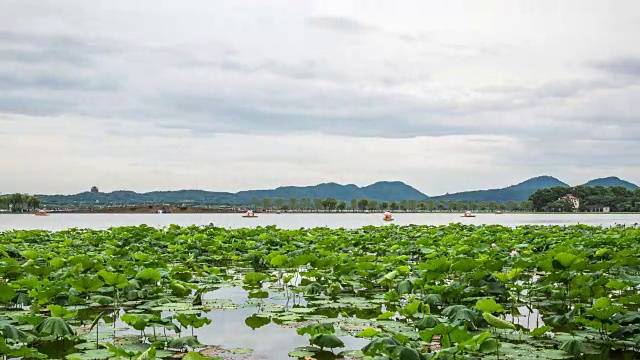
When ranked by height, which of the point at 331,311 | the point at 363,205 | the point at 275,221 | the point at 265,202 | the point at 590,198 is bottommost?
the point at 331,311

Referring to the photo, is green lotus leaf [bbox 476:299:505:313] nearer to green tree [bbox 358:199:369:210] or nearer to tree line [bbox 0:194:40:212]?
tree line [bbox 0:194:40:212]

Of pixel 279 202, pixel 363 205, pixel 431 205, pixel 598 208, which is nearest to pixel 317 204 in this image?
pixel 279 202

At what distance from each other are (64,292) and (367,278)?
551 cm

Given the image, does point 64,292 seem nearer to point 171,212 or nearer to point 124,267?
point 124,267

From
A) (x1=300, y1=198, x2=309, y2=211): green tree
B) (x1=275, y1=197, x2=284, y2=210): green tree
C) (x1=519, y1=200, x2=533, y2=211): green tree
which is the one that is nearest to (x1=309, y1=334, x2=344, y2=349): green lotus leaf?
(x1=519, y1=200, x2=533, y2=211): green tree

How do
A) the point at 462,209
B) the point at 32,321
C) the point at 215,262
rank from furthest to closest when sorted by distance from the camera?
the point at 462,209 < the point at 215,262 < the point at 32,321

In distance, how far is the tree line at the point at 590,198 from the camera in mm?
121456

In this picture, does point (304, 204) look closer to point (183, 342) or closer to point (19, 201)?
point (19, 201)

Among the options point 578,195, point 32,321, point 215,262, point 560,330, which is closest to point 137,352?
point 32,321

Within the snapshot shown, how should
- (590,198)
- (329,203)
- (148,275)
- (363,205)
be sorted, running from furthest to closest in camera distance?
(363,205), (329,203), (590,198), (148,275)

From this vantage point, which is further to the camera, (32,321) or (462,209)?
(462,209)

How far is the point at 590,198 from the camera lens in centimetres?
12594

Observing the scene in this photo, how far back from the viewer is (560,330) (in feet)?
26.6

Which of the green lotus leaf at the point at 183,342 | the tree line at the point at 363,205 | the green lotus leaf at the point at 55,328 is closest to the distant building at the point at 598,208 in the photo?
the tree line at the point at 363,205
